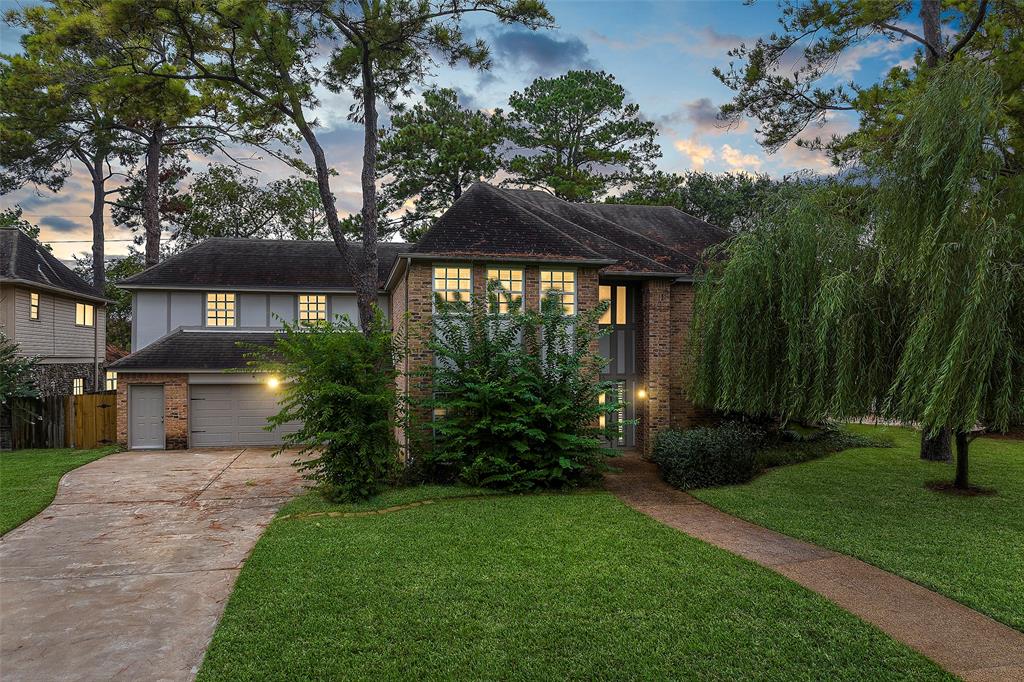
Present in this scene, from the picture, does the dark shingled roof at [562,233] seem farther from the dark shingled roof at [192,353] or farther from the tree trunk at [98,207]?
the tree trunk at [98,207]

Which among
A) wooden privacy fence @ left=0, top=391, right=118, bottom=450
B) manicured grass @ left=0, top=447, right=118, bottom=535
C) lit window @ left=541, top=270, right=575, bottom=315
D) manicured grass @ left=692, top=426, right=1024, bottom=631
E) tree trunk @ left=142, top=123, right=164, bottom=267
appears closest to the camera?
manicured grass @ left=692, top=426, right=1024, bottom=631

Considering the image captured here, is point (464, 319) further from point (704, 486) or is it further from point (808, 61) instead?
point (808, 61)

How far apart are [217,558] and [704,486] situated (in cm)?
841

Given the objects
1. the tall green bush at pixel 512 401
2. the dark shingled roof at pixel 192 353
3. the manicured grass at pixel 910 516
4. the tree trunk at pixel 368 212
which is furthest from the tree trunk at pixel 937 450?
the dark shingled roof at pixel 192 353

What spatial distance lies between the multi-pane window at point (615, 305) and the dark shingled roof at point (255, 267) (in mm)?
8537

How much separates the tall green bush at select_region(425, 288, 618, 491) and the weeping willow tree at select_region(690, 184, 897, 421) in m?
2.40

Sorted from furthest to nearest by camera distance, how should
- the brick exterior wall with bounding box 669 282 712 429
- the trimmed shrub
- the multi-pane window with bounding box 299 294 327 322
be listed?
the multi-pane window with bounding box 299 294 327 322 < the brick exterior wall with bounding box 669 282 712 429 < the trimmed shrub

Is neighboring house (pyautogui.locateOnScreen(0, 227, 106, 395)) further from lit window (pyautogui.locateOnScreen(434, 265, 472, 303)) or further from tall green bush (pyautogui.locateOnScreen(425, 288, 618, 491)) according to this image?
tall green bush (pyautogui.locateOnScreen(425, 288, 618, 491))

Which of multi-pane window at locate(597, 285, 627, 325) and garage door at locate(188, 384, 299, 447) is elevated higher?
multi-pane window at locate(597, 285, 627, 325)

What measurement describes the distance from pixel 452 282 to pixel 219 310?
10193mm

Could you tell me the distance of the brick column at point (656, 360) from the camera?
13.4 meters

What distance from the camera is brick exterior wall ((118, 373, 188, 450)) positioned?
50.2 ft

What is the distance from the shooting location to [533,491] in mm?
10039

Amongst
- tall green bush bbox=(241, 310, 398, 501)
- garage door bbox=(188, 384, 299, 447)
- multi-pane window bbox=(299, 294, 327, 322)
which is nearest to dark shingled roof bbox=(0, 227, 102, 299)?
garage door bbox=(188, 384, 299, 447)
